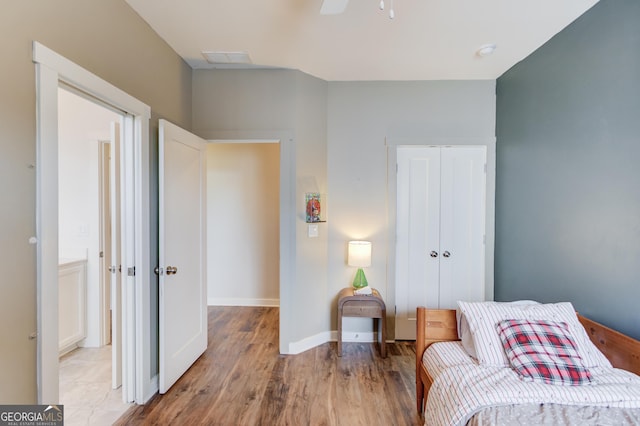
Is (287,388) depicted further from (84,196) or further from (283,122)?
(84,196)

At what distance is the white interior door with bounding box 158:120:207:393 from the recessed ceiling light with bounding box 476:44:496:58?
268 cm

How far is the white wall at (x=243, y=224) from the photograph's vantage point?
4188 mm

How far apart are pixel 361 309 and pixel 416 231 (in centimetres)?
104

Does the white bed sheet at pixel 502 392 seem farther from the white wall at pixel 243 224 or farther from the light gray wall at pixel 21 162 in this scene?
the white wall at pixel 243 224

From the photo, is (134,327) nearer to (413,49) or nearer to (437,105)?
(413,49)

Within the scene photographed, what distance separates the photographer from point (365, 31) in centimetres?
221

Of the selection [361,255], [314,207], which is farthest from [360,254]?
[314,207]

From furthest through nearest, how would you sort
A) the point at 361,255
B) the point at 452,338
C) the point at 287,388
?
the point at 361,255 → the point at 287,388 → the point at 452,338

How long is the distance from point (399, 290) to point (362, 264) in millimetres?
575

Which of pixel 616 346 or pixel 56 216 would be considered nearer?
pixel 56 216

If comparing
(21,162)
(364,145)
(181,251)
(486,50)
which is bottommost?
(181,251)

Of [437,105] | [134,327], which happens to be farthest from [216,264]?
[437,105]

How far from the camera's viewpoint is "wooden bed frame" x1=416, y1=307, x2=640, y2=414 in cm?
151

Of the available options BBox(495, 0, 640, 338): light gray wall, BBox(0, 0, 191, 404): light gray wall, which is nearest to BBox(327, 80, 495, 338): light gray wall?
BBox(495, 0, 640, 338): light gray wall
